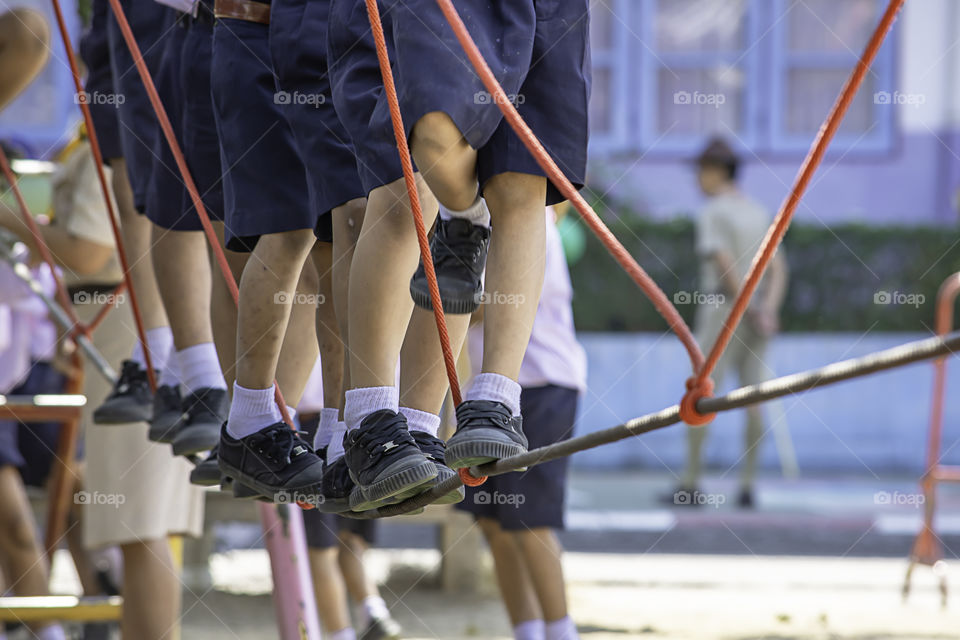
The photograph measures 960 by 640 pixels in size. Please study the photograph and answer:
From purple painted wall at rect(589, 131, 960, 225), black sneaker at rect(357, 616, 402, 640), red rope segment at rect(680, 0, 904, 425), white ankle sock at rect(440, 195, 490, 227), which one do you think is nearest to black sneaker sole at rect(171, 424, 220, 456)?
white ankle sock at rect(440, 195, 490, 227)

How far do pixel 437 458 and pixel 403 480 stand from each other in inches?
8.2

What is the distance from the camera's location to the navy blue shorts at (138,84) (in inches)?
120

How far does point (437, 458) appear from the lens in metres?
2.28

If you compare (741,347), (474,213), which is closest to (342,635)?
(474,213)

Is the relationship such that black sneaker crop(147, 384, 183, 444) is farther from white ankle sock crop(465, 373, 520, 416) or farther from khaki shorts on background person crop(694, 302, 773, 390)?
khaki shorts on background person crop(694, 302, 773, 390)

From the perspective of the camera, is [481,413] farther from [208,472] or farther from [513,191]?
[208,472]

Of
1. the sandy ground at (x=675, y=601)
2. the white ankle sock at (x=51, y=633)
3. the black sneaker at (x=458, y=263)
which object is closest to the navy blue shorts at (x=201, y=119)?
the black sneaker at (x=458, y=263)

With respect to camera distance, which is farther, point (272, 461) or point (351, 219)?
point (272, 461)

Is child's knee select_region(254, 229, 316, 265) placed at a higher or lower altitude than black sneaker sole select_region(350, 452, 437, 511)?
higher

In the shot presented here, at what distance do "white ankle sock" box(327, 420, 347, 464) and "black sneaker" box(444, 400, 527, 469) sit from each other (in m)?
0.45

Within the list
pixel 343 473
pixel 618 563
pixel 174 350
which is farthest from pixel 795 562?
pixel 343 473

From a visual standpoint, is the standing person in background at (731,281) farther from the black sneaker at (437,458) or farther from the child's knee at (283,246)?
the black sneaker at (437,458)

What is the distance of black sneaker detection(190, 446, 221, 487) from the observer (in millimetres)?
2914

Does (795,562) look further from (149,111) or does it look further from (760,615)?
(149,111)
